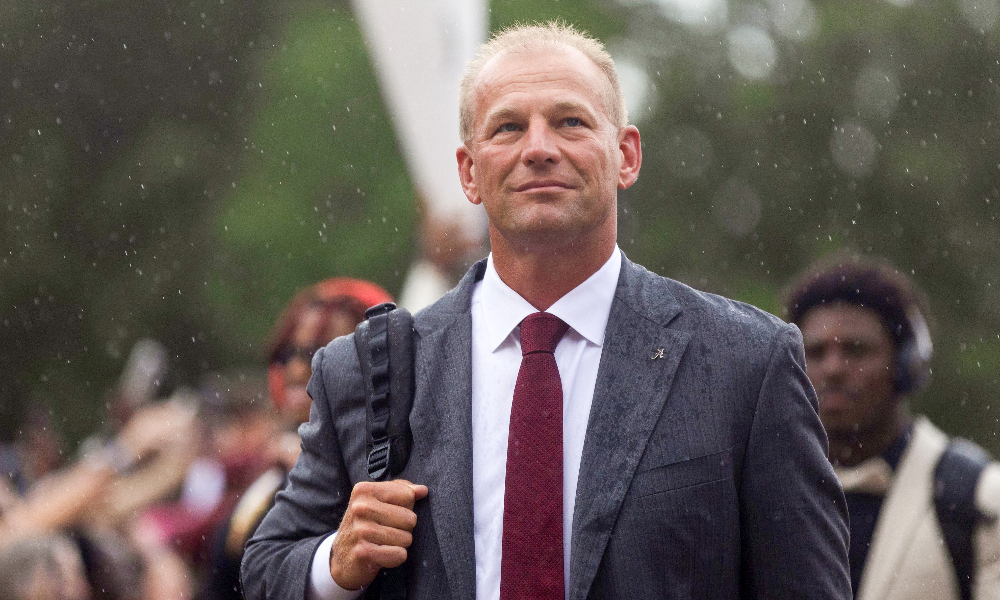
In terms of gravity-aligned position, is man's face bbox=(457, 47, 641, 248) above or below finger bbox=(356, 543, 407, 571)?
above

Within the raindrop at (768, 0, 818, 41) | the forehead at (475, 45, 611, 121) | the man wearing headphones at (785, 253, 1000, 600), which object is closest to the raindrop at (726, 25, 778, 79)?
the raindrop at (768, 0, 818, 41)

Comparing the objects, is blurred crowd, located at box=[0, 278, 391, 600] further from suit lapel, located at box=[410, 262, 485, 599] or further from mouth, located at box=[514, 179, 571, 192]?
mouth, located at box=[514, 179, 571, 192]

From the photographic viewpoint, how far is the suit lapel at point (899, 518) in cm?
376

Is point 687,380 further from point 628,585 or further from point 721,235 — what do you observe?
point 721,235

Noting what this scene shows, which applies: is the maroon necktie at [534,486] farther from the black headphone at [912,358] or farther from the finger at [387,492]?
the black headphone at [912,358]

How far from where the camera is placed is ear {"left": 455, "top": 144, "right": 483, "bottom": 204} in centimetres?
308

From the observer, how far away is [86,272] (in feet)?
61.2

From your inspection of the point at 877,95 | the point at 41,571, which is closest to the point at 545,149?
the point at 41,571

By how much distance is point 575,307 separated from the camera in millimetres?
2852

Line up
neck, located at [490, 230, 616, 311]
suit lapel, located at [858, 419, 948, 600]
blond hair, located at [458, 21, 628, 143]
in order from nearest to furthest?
neck, located at [490, 230, 616, 311], blond hair, located at [458, 21, 628, 143], suit lapel, located at [858, 419, 948, 600]

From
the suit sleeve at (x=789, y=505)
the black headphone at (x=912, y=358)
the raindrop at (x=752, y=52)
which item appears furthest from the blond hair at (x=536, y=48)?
the raindrop at (x=752, y=52)

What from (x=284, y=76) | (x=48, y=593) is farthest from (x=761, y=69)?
(x=48, y=593)

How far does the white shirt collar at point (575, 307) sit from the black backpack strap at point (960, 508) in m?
1.39

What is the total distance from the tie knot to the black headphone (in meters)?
1.74
